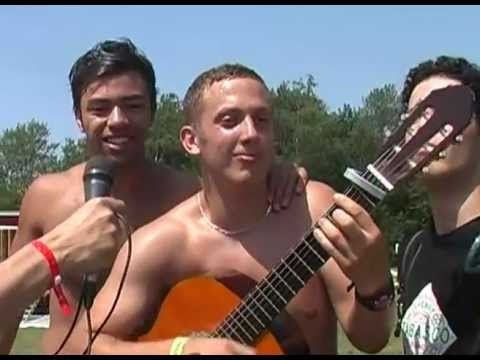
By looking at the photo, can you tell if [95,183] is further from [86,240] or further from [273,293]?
[273,293]

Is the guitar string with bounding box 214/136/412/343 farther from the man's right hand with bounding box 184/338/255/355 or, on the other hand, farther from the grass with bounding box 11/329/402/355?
the grass with bounding box 11/329/402/355

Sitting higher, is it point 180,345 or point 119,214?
point 119,214

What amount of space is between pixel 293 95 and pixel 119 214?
200 ft

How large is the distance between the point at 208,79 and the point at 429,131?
897 millimetres

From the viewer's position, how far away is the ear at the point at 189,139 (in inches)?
127

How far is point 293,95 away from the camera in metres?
63.1

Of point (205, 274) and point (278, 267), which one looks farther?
point (205, 274)

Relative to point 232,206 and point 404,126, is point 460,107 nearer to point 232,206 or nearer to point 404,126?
point 404,126

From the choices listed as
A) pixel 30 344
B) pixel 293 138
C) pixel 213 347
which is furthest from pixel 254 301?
pixel 293 138

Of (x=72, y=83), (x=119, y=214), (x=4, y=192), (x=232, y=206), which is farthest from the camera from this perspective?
(x=4, y=192)

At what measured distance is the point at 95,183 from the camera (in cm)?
274

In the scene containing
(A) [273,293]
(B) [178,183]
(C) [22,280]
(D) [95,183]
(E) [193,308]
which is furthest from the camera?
(B) [178,183]
